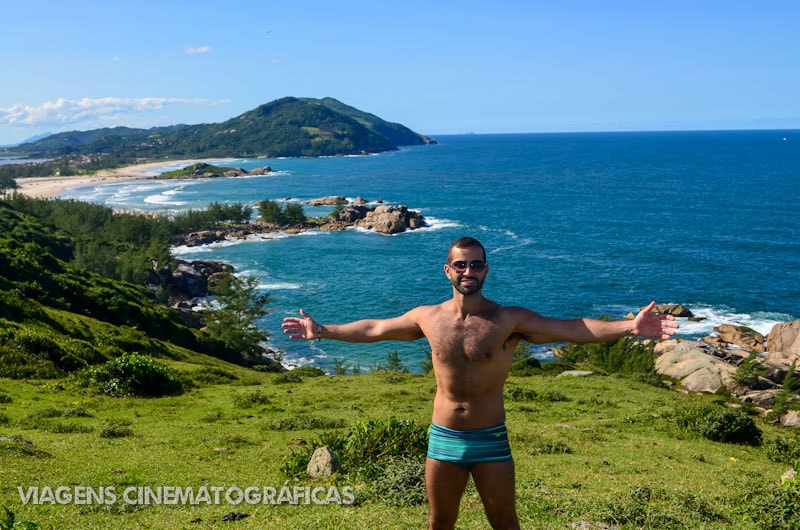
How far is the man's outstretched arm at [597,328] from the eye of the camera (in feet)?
22.2

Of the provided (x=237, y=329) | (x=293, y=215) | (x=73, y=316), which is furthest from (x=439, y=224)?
(x=73, y=316)

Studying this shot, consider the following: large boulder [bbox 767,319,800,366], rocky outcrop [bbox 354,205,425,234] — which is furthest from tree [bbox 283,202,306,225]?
large boulder [bbox 767,319,800,366]

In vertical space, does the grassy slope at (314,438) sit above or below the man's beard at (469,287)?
below

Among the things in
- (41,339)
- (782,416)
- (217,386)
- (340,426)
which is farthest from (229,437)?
(782,416)

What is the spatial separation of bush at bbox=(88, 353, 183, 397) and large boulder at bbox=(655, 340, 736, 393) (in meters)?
31.6

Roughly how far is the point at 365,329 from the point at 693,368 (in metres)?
41.0

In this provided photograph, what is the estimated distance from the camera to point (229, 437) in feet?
62.8

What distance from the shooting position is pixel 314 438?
1952 cm

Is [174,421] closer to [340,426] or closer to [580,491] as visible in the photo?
[340,426]

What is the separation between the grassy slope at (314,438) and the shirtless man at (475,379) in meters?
Answer: 3.29

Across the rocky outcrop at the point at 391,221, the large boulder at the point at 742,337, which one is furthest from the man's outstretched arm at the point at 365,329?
the rocky outcrop at the point at 391,221

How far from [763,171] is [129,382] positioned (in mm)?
204074

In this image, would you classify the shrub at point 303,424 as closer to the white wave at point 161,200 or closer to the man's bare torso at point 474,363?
the man's bare torso at point 474,363

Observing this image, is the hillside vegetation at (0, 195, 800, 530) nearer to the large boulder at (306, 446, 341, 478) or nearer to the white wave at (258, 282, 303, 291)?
the large boulder at (306, 446, 341, 478)
